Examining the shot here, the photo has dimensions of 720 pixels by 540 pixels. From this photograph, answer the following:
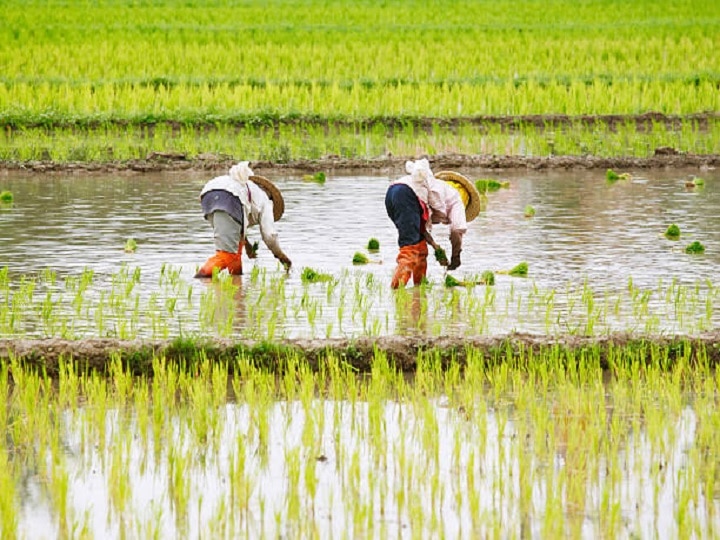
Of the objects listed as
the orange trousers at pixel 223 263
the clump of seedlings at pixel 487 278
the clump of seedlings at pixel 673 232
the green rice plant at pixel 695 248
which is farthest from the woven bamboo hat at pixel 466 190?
the clump of seedlings at pixel 673 232

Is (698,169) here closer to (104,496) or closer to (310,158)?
(310,158)

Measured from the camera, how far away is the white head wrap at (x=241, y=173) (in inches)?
300

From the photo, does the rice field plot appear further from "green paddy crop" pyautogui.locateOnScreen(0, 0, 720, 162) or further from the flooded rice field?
"green paddy crop" pyautogui.locateOnScreen(0, 0, 720, 162)

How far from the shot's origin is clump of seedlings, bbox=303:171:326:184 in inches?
452

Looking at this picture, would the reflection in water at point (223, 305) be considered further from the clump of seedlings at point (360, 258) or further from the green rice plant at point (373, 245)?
the green rice plant at point (373, 245)

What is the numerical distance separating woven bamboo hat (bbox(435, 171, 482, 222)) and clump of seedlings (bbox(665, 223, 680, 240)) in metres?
1.63

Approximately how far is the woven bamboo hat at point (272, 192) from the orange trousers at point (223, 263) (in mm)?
288

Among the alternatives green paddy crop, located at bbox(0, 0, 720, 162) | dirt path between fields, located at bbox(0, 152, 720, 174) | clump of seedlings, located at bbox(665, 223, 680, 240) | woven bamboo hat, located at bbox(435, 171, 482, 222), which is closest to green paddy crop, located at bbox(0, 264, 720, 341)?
woven bamboo hat, located at bbox(435, 171, 482, 222)

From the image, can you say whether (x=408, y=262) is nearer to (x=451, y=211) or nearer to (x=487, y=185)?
(x=451, y=211)

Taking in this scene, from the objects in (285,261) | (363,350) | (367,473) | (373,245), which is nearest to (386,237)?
(373,245)

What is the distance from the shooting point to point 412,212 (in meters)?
7.46

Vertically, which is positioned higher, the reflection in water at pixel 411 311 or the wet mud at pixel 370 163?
the wet mud at pixel 370 163

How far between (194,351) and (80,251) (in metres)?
2.94

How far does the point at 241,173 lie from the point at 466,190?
1283mm
